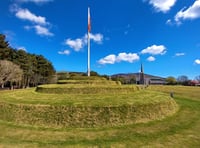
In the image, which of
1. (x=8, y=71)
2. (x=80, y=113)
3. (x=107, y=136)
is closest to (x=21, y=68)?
(x=8, y=71)

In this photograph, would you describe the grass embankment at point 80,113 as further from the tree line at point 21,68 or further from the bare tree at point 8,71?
the tree line at point 21,68

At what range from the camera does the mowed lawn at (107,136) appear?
742 cm

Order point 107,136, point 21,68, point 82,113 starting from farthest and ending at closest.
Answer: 1. point 21,68
2. point 82,113
3. point 107,136

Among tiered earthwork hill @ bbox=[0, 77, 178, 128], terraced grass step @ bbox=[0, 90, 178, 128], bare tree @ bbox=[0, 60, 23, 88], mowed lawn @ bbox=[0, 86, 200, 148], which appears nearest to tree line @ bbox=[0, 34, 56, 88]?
bare tree @ bbox=[0, 60, 23, 88]

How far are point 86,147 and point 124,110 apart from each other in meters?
3.96

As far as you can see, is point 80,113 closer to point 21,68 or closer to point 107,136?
point 107,136

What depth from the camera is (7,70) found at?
38531 mm

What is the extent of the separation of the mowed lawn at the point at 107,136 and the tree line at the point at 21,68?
33071 mm

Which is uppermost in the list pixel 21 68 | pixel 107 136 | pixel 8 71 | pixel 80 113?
pixel 21 68

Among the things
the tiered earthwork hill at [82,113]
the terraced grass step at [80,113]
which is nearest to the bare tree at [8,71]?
the tiered earthwork hill at [82,113]

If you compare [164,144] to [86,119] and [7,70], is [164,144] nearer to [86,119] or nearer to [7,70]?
[86,119]

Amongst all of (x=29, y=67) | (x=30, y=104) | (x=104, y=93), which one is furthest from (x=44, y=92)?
(x=29, y=67)

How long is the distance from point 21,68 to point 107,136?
47450mm

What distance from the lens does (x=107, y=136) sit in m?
8.32
